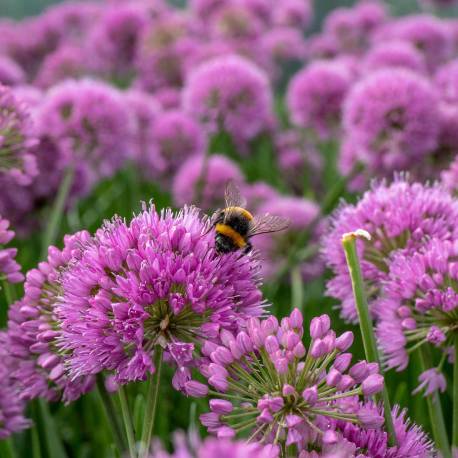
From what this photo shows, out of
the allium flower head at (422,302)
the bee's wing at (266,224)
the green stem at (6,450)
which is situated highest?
the bee's wing at (266,224)

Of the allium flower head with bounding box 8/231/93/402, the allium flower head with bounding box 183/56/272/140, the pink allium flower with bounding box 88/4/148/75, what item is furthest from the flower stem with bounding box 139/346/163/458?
the pink allium flower with bounding box 88/4/148/75

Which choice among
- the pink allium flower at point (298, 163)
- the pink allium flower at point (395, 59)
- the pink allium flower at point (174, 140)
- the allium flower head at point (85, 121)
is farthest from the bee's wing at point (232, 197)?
the pink allium flower at point (298, 163)

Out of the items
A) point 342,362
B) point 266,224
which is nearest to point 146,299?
point 342,362

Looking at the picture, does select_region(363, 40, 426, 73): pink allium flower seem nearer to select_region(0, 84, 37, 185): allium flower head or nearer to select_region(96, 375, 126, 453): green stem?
select_region(0, 84, 37, 185): allium flower head

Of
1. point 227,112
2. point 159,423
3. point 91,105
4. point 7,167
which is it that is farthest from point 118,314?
point 227,112

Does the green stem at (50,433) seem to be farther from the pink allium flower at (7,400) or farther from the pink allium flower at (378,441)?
the pink allium flower at (378,441)

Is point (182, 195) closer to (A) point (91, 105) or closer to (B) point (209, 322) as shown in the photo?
(A) point (91, 105)

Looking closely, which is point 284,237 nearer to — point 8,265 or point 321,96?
point 321,96
